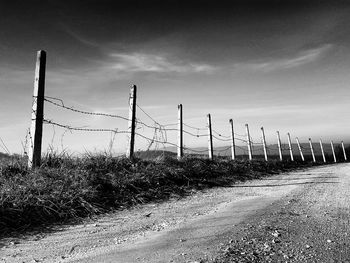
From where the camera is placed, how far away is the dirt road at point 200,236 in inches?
118

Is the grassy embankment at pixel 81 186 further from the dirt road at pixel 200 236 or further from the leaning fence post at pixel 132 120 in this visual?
the leaning fence post at pixel 132 120

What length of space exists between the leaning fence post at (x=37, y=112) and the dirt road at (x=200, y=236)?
260 cm

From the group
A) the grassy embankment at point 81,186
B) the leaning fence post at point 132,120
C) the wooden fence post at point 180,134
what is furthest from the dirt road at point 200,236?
the wooden fence post at point 180,134

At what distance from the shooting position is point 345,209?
5176mm

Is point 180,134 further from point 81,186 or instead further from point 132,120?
point 81,186

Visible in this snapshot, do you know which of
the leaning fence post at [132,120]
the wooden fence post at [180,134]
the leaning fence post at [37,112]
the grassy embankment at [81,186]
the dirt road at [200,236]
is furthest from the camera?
the wooden fence post at [180,134]

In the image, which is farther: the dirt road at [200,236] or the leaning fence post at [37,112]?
the leaning fence post at [37,112]

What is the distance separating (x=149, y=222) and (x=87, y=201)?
1.49 metres

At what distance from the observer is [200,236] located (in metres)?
3.54

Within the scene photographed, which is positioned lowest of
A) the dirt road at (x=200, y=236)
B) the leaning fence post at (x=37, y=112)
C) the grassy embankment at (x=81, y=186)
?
the dirt road at (x=200, y=236)

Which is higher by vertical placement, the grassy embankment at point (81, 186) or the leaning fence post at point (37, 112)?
the leaning fence post at point (37, 112)

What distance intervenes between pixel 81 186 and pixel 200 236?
121 inches

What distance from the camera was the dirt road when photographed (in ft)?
9.80

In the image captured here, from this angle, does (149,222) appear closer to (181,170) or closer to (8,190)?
(8,190)
